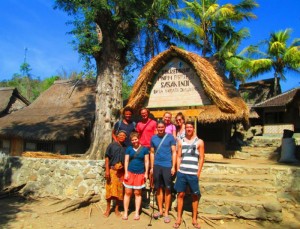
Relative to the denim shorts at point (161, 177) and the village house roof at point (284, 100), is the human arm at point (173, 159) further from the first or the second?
the village house roof at point (284, 100)

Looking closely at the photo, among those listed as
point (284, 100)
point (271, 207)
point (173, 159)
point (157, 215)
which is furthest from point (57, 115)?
point (284, 100)

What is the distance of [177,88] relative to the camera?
24.8 feet

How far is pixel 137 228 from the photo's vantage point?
17.7ft

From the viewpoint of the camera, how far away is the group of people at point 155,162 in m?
5.34

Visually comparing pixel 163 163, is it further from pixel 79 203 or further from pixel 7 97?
pixel 7 97

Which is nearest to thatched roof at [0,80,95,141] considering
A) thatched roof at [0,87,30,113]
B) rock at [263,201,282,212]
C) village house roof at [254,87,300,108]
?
thatched roof at [0,87,30,113]

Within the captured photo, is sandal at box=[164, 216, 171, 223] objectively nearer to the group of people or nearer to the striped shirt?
the group of people

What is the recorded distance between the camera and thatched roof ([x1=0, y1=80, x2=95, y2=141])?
13617 mm

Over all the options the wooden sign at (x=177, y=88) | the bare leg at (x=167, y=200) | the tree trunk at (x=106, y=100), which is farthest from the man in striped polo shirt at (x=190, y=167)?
the tree trunk at (x=106, y=100)

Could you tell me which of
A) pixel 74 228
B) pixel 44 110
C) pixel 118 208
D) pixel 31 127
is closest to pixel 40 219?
pixel 74 228

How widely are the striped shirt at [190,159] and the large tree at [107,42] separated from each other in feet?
11.8

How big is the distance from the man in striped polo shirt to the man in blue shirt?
218mm

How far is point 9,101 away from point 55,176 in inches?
664

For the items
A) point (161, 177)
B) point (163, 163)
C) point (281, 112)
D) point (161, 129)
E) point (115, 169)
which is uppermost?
point (281, 112)
